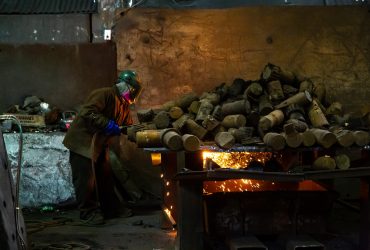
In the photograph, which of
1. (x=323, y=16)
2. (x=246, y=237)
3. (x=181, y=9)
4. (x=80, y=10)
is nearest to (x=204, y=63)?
(x=181, y=9)

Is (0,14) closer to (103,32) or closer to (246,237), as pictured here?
(103,32)

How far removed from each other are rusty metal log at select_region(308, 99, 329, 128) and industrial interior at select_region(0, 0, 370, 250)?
17 millimetres

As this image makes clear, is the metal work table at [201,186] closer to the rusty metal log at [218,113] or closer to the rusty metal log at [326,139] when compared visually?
the rusty metal log at [326,139]

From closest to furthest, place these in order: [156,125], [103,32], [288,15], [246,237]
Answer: [246,237] → [156,125] → [288,15] → [103,32]

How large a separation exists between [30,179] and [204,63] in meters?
3.37

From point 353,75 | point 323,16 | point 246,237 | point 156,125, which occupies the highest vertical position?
point 323,16

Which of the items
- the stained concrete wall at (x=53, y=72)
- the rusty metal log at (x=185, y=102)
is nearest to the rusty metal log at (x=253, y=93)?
the rusty metal log at (x=185, y=102)

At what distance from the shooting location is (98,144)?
7.04m

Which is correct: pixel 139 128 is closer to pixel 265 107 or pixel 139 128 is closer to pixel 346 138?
pixel 265 107

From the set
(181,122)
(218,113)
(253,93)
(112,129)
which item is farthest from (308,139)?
(112,129)

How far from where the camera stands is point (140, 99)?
7.87 m

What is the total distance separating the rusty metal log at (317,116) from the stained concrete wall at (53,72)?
3.95 m

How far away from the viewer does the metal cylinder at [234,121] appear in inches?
214

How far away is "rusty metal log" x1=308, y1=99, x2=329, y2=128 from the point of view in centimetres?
562
